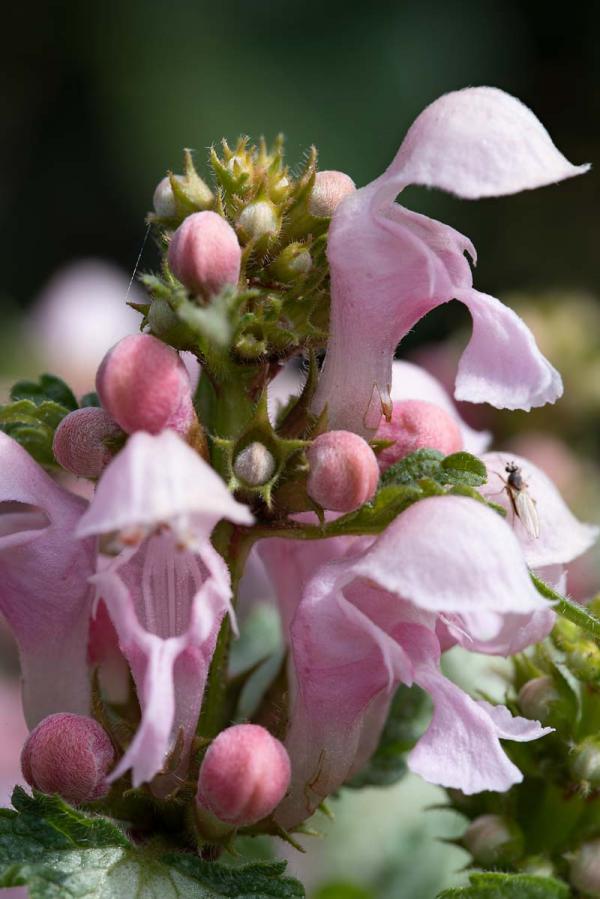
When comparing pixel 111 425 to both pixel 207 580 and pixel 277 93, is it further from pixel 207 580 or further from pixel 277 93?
pixel 277 93

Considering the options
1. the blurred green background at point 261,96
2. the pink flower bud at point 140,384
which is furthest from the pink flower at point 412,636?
the blurred green background at point 261,96

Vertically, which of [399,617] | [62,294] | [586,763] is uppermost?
[399,617]

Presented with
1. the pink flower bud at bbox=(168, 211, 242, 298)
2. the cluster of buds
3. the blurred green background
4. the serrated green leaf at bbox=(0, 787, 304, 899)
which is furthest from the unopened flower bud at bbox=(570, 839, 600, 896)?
the blurred green background

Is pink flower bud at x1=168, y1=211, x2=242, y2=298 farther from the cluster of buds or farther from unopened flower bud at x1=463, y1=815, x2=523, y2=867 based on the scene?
unopened flower bud at x1=463, y1=815, x2=523, y2=867

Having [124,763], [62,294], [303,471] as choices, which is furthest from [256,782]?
[62,294]

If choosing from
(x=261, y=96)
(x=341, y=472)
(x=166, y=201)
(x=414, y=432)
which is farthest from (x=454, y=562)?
(x=261, y=96)

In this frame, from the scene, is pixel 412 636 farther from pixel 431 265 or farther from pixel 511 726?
pixel 431 265

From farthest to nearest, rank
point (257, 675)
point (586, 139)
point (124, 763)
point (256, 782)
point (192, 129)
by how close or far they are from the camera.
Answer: point (586, 139) → point (192, 129) → point (257, 675) → point (256, 782) → point (124, 763)
